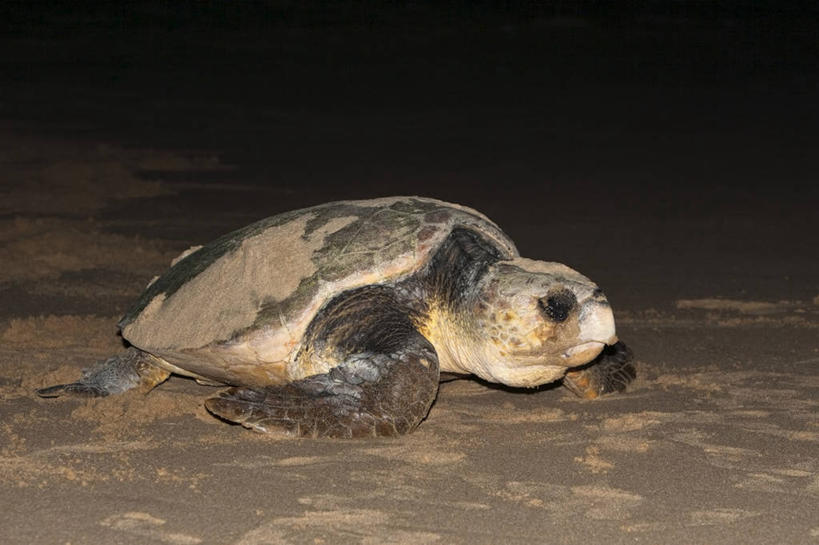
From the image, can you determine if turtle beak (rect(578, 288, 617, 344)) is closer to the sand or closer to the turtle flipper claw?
the sand

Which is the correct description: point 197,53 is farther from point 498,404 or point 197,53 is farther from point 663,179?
point 498,404

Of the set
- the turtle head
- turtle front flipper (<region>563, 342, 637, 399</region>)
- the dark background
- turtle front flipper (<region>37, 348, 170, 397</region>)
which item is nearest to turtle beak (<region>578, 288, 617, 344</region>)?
the turtle head

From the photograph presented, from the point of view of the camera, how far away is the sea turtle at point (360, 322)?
3.48 metres

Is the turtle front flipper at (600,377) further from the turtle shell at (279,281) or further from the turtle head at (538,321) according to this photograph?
the turtle shell at (279,281)

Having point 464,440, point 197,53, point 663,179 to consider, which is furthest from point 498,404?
point 197,53

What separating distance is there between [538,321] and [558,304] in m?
0.09

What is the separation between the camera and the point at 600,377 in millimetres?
4094

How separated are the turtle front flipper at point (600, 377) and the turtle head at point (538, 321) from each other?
40 centimetres

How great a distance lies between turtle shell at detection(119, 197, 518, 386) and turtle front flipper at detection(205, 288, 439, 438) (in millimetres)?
164

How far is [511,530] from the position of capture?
275 cm

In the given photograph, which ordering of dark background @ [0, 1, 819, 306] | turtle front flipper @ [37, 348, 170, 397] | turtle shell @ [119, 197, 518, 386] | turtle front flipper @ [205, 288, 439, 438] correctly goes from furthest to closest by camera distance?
dark background @ [0, 1, 819, 306]
turtle front flipper @ [37, 348, 170, 397]
turtle shell @ [119, 197, 518, 386]
turtle front flipper @ [205, 288, 439, 438]

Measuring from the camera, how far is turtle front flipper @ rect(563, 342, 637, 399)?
4.08m

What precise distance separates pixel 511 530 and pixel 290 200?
6799mm

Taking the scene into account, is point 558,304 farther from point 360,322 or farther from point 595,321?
point 360,322
